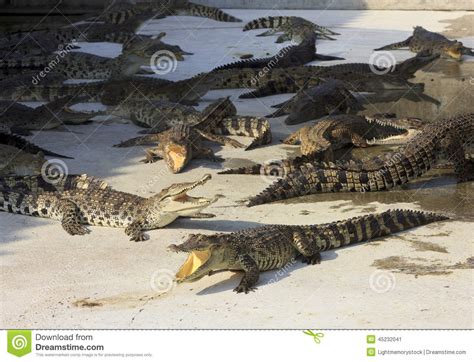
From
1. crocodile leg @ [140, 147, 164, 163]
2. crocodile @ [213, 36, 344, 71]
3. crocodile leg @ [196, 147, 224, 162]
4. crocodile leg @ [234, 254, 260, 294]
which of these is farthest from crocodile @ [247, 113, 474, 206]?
crocodile @ [213, 36, 344, 71]

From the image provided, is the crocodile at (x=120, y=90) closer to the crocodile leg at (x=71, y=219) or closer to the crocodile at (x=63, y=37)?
the crocodile at (x=63, y=37)

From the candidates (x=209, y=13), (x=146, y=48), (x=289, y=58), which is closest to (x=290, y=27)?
(x=209, y=13)

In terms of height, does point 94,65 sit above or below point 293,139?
above

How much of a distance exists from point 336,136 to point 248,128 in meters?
0.99

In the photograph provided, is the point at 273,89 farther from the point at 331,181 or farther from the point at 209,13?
the point at 209,13

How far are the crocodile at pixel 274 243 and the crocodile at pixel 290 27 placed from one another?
8150 millimetres

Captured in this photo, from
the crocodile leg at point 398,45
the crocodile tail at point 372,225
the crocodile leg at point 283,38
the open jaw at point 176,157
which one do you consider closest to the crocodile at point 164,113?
the open jaw at point 176,157

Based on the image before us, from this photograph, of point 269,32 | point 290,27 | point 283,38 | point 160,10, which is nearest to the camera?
point 283,38

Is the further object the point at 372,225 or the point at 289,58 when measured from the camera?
the point at 289,58

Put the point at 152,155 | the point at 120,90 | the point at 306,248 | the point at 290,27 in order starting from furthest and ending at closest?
1. the point at 290,27
2. the point at 120,90
3. the point at 152,155
4. the point at 306,248

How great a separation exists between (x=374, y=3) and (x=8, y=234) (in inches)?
465

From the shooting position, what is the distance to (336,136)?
908 cm
